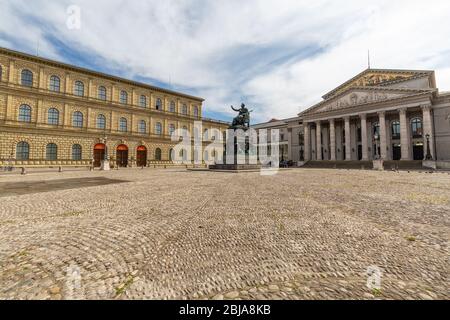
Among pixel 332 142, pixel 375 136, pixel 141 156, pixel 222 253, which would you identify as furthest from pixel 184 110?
pixel 222 253

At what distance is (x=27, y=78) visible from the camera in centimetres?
2781

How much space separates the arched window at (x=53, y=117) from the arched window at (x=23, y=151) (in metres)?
4.15

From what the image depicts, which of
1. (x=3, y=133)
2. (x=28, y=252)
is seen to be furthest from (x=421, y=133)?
(x=3, y=133)

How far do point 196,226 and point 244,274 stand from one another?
1.97 m

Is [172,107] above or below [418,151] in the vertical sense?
above

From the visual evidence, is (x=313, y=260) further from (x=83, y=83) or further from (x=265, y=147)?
(x=265, y=147)

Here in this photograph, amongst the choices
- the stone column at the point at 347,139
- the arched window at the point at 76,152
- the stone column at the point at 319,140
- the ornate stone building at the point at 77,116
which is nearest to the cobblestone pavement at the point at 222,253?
the ornate stone building at the point at 77,116

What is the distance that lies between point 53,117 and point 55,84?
15.9 feet

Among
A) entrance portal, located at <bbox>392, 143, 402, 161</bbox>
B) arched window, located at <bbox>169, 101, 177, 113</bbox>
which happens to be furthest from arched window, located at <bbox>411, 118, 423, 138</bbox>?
arched window, located at <bbox>169, 101, 177, 113</bbox>

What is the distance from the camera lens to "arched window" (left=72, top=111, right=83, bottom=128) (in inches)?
1228

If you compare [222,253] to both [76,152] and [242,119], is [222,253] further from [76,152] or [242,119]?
[76,152]

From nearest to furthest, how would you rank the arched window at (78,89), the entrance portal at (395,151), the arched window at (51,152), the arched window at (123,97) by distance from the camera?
the arched window at (51,152), the arched window at (78,89), the arched window at (123,97), the entrance portal at (395,151)

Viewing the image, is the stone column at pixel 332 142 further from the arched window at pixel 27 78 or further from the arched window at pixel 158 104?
the arched window at pixel 27 78

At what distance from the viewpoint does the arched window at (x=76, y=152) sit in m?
30.8
